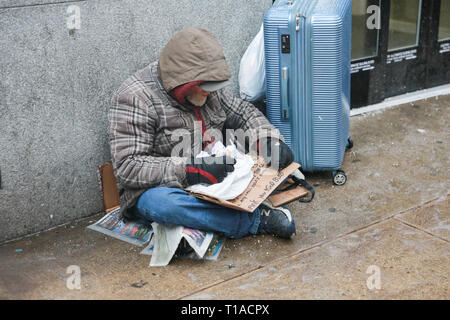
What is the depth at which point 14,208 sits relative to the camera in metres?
3.28

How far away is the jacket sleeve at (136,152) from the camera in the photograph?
3.10 meters

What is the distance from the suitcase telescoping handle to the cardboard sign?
0.47 m

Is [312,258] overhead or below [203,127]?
below

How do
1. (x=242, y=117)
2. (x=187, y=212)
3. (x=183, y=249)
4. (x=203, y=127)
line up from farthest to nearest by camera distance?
(x=242, y=117), (x=203, y=127), (x=183, y=249), (x=187, y=212)

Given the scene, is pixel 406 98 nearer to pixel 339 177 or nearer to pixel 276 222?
pixel 339 177

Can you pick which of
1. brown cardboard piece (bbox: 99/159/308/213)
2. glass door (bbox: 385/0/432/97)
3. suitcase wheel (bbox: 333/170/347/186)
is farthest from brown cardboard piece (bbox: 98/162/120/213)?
glass door (bbox: 385/0/432/97)

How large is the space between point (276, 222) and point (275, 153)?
0.43 meters

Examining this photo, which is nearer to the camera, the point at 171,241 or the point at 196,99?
the point at 171,241

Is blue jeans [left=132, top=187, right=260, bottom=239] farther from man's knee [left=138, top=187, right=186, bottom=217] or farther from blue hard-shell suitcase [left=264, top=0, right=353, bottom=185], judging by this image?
blue hard-shell suitcase [left=264, top=0, right=353, bottom=185]

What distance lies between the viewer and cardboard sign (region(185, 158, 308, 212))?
3016 mm

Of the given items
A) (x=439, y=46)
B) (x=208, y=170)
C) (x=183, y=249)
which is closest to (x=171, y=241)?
(x=183, y=249)

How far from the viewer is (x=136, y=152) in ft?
10.2

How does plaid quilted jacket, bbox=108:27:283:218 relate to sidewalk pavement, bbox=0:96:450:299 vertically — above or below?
above

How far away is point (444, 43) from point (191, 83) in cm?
355
